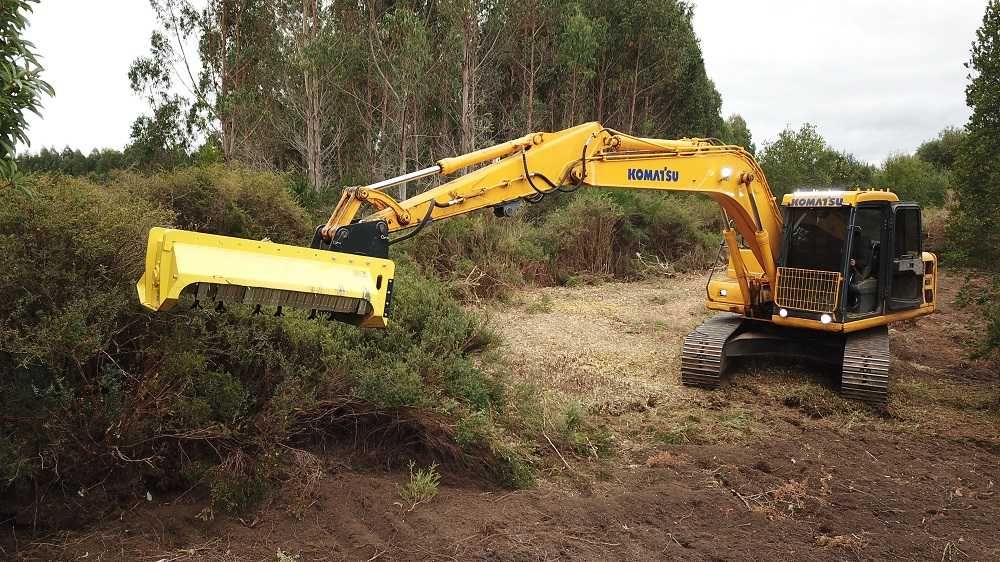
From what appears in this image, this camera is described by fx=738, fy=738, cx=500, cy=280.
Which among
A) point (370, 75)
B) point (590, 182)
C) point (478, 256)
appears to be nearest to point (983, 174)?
A: point (590, 182)

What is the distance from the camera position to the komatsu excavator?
5566 mm

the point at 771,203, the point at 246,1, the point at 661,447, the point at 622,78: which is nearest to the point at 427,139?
the point at 246,1

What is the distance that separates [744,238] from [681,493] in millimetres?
4106

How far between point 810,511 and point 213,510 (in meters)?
4.41

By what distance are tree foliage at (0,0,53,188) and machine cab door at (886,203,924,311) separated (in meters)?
8.72

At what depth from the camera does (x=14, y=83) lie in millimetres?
3811

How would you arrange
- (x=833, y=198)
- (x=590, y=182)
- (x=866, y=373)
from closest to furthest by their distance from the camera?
(x=590, y=182), (x=866, y=373), (x=833, y=198)

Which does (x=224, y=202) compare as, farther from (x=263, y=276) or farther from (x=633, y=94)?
(x=633, y=94)

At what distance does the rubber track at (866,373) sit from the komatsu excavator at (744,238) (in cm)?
1

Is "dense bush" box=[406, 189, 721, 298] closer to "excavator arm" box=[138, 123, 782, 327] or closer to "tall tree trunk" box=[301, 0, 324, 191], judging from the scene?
"excavator arm" box=[138, 123, 782, 327]

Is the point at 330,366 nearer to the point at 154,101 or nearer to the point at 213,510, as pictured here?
the point at 213,510

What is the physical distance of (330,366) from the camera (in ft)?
19.9

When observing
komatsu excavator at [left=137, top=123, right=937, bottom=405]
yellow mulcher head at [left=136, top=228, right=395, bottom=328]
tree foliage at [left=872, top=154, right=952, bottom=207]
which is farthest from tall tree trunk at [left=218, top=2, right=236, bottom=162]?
tree foliage at [left=872, top=154, right=952, bottom=207]

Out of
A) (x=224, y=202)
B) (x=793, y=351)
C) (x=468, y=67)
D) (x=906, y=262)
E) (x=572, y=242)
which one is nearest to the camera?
(x=906, y=262)
